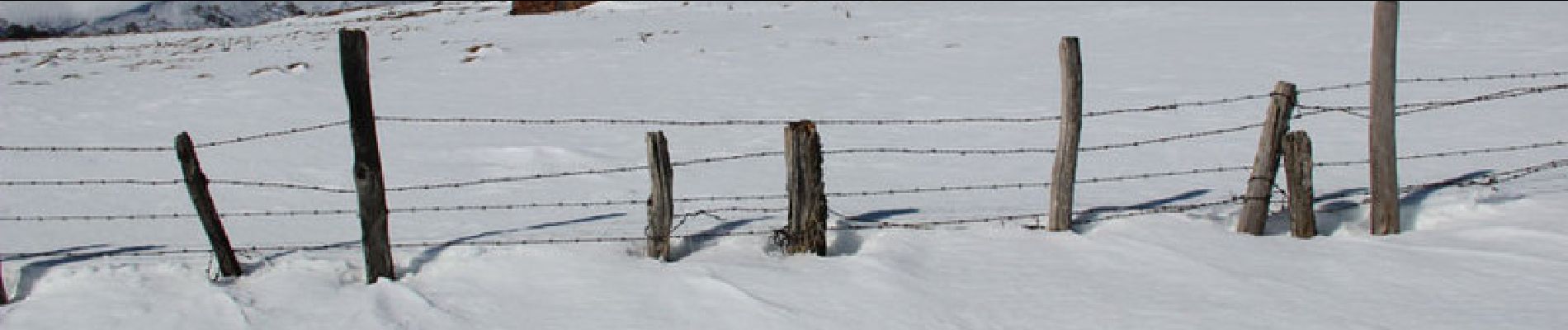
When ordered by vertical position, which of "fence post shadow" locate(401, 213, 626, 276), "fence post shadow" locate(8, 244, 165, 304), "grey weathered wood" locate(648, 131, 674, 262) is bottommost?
"fence post shadow" locate(401, 213, 626, 276)

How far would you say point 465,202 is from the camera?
973 centimetres

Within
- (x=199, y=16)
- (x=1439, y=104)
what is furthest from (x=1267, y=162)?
(x=199, y=16)

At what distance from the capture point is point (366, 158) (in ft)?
17.5

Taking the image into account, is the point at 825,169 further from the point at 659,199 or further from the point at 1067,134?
the point at 659,199

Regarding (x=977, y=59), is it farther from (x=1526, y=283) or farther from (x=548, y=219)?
(x=1526, y=283)

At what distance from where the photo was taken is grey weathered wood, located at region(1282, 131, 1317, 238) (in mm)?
6145

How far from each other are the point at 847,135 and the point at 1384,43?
7381 millimetres

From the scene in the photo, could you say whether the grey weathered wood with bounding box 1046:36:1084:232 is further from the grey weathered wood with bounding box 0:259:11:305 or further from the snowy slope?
the snowy slope

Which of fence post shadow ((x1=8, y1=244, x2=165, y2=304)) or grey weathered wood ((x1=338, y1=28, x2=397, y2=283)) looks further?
fence post shadow ((x1=8, y1=244, x2=165, y2=304))

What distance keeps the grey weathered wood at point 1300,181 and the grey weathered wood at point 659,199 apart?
134 inches

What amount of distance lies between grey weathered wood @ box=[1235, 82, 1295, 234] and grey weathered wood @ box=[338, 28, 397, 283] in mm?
4663

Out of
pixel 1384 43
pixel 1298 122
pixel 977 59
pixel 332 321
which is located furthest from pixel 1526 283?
pixel 977 59

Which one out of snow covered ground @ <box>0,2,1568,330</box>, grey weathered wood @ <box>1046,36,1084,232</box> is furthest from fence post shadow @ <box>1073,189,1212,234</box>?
grey weathered wood @ <box>1046,36,1084,232</box>

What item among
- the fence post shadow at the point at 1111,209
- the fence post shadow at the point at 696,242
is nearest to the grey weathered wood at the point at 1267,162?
the fence post shadow at the point at 1111,209
